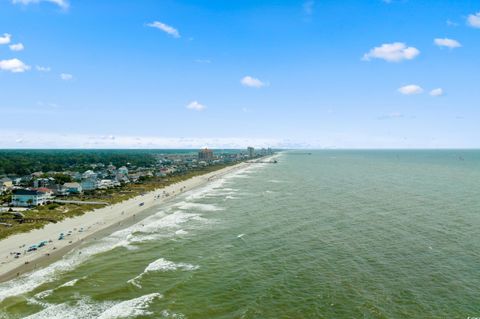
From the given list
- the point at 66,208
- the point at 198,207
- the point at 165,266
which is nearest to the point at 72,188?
the point at 66,208

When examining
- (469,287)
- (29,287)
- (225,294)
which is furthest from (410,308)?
(29,287)

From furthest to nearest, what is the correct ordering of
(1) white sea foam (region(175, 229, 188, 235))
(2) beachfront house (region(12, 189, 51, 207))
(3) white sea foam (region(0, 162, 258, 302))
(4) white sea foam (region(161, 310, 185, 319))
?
(2) beachfront house (region(12, 189, 51, 207))
(1) white sea foam (region(175, 229, 188, 235))
(3) white sea foam (region(0, 162, 258, 302))
(4) white sea foam (region(161, 310, 185, 319))

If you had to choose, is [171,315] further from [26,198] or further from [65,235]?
[26,198]

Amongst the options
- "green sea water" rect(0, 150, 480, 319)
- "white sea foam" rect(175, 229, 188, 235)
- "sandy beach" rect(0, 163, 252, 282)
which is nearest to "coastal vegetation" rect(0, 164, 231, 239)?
"sandy beach" rect(0, 163, 252, 282)

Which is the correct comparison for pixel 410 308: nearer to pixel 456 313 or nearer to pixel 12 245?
pixel 456 313

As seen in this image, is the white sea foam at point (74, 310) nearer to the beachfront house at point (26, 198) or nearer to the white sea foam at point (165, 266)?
the white sea foam at point (165, 266)

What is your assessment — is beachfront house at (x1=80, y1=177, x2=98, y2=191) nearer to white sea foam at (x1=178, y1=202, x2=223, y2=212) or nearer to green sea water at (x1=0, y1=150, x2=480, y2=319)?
white sea foam at (x1=178, y1=202, x2=223, y2=212)
